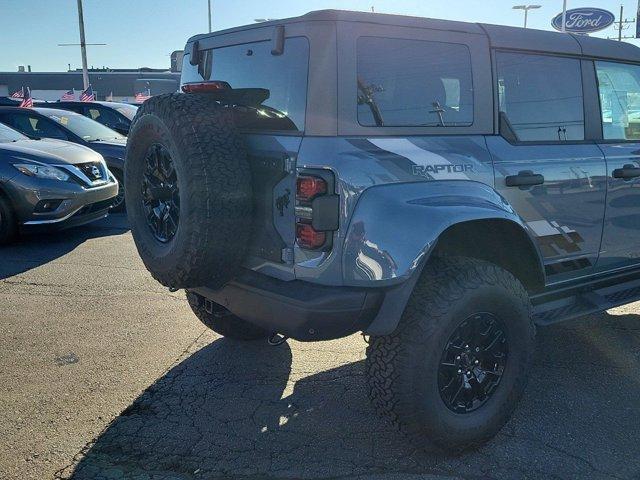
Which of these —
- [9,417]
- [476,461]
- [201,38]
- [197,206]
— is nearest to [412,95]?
[197,206]

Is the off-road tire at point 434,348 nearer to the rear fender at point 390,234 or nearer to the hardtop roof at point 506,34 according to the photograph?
the rear fender at point 390,234

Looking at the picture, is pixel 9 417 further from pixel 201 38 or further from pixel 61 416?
pixel 201 38

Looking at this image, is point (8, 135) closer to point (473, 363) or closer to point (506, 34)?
point (506, 34)

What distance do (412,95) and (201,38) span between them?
146 cm

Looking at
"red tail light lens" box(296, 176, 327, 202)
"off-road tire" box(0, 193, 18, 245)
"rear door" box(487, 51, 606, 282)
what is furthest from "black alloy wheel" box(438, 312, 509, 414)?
"off-road tire" box(0, 193, 18, 245)

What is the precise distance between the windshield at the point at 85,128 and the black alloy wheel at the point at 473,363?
7.92 metres

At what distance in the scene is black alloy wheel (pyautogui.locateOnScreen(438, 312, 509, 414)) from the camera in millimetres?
2799

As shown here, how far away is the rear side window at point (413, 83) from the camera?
2670 mm

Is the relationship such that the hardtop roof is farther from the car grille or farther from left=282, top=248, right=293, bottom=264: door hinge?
the car grille

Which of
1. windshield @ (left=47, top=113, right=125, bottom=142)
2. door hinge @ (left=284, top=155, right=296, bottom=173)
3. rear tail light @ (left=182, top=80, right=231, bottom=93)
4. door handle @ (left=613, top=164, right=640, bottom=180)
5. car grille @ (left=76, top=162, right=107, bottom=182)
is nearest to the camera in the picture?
door hinge @ (left=284, top=155, right=296, bottom=173)

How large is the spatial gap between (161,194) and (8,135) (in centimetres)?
566

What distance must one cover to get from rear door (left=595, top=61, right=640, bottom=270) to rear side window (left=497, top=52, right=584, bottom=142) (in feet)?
0.84

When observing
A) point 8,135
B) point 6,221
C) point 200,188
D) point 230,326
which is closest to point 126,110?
point 8,135

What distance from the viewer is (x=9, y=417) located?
3.08 m
